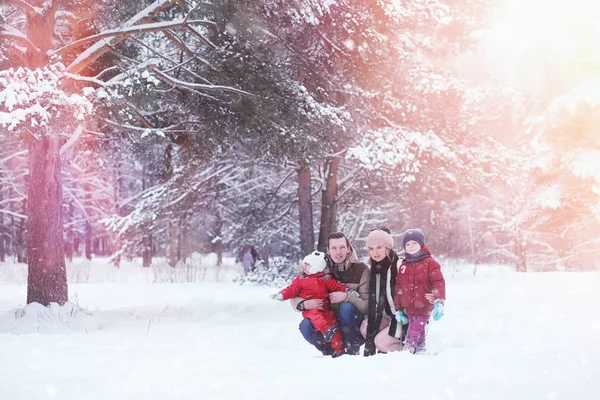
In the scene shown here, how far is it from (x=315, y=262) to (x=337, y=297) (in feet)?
1.26

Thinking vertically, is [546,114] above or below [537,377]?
above

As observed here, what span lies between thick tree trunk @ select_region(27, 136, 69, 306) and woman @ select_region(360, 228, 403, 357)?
580 centimetres

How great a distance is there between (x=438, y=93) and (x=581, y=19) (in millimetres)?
4894

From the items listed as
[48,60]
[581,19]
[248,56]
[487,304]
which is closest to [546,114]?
[581,19]

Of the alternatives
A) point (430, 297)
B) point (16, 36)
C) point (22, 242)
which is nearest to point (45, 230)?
point (16, 36)

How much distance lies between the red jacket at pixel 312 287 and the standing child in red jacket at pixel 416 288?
0.60 m

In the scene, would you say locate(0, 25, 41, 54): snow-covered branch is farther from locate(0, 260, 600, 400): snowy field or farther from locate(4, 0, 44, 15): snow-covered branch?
locate(0, 260, 600, 400): snowy field

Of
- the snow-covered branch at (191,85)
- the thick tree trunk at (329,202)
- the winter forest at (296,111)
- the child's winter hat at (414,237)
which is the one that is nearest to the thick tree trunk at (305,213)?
the winter forest at (296,111)

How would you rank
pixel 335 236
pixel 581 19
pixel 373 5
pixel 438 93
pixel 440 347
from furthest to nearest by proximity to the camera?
pixel 581 19 < pixel 438 93 < pixel 373 5 < pixel 440 347 < pixel 335 236

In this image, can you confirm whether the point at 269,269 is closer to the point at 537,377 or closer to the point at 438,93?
the point at 438,93

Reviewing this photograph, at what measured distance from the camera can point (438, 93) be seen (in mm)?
14766

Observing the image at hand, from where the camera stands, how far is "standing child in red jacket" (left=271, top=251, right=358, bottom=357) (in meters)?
5.37

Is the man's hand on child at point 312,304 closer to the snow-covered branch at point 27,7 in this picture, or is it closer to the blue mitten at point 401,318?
the blue mitten at point 401,318

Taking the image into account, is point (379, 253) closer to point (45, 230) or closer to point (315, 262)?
point (315, 262)
